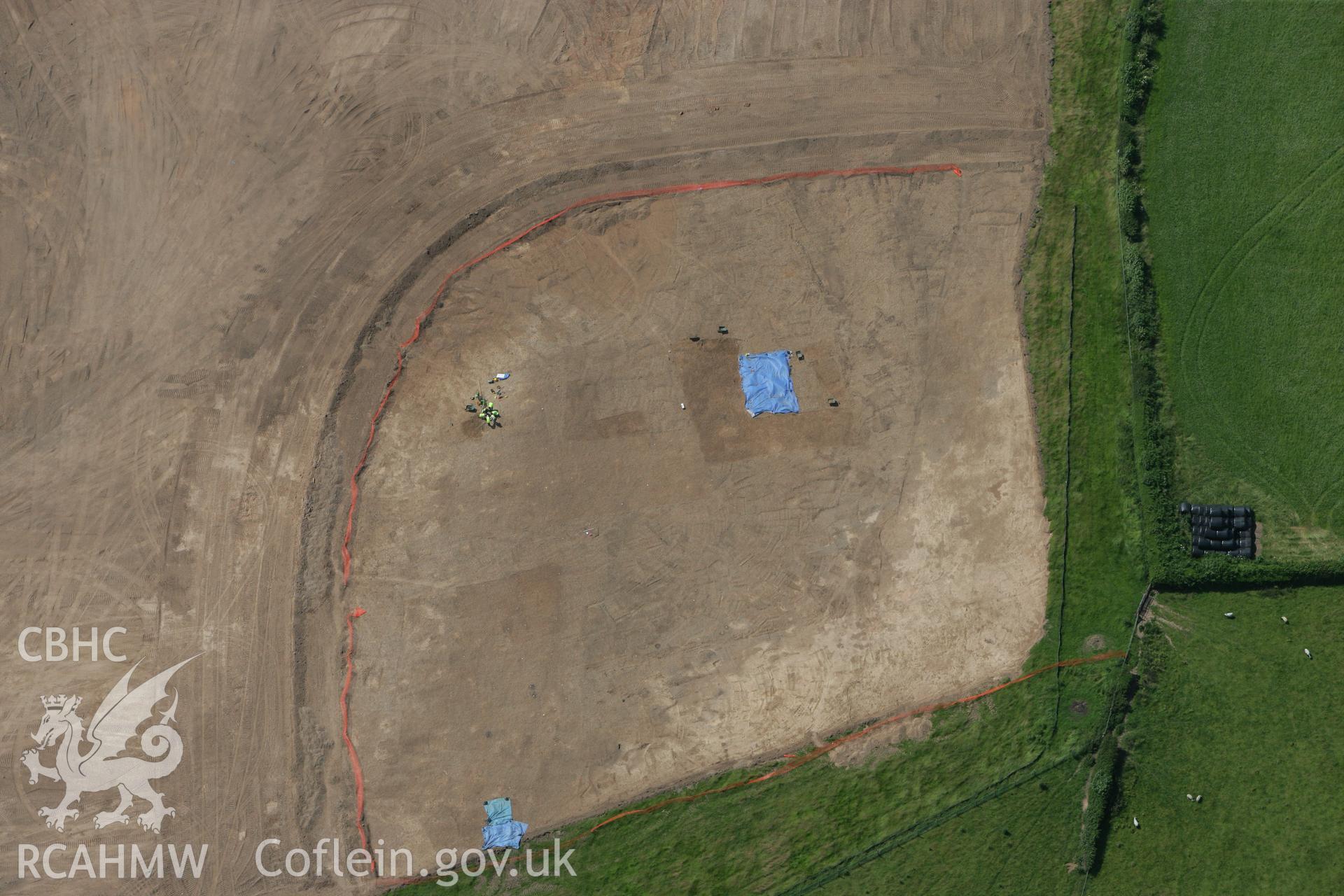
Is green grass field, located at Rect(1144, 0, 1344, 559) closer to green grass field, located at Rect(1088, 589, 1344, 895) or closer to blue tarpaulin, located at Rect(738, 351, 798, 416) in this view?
green grass field, located at Rect(1088, 589, 1344, 895)

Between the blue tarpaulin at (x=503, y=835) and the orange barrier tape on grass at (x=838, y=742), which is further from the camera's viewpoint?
the orange barrier tape on grass at (x=838, y=742)

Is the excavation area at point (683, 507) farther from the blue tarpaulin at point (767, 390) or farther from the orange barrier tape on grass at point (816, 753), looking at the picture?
the orange barrier tape on grass at point (816, 753)

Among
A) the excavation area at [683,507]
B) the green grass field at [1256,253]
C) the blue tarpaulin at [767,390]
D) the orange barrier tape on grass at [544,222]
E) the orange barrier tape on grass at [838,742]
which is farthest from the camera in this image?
the green grass field at [1256,253]

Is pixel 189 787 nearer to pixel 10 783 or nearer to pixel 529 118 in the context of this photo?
pixel 10 783

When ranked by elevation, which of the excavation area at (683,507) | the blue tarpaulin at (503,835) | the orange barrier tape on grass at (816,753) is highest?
the excavation area at (683,507)

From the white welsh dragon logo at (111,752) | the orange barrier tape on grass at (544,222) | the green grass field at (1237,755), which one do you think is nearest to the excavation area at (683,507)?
the orange barrier tape on grass at (544,222)

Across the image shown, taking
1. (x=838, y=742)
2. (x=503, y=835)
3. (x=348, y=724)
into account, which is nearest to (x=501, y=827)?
(x=503, y=835)
